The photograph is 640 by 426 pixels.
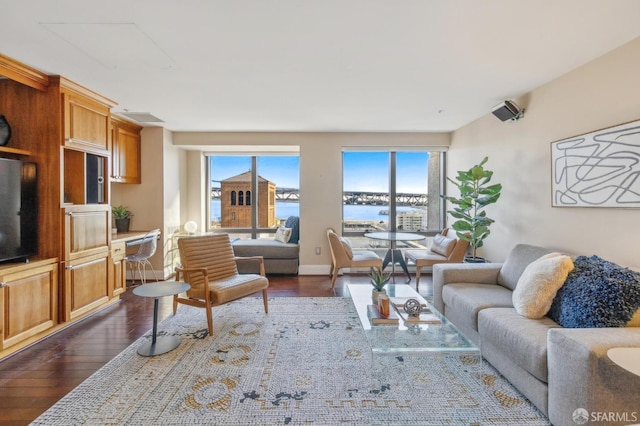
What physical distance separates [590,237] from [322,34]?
108 inches

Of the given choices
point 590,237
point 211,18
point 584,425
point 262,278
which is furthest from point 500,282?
point 211,18

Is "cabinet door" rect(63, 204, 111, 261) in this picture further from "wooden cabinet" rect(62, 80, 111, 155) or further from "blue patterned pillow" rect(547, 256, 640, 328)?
"blue patterned pillow" rect(547, 256, 640, 328)

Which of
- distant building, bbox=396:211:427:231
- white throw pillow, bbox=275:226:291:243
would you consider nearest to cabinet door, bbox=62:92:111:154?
white throw pillow, bbox=275:226:291:243

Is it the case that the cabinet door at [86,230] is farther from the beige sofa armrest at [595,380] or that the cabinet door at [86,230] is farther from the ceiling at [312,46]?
the beige sofa armrest at [595,380]

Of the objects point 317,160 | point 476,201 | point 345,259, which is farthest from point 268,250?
point 476,201

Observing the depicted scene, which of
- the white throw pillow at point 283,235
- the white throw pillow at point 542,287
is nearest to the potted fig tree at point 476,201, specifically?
the white throw pillow at point 542,287

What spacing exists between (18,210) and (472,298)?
4.06m

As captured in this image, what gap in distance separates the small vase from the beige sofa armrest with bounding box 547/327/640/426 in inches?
178

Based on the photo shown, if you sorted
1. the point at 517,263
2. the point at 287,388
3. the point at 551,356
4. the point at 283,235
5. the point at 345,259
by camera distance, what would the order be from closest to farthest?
1. the point at 551,356
2. the point at 287,388
3. the point at 517,263
4. the point at 345,259
5. the point at 283,235

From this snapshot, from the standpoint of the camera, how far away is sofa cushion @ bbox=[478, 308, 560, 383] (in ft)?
5.53

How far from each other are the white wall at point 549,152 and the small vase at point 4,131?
5156 mm

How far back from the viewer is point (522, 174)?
3289 mm

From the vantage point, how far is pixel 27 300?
252 centimetres

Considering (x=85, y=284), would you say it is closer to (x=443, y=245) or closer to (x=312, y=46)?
(x=312, y=46)
